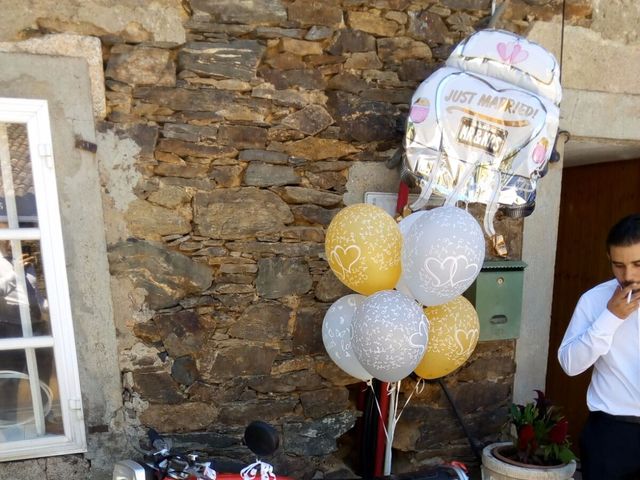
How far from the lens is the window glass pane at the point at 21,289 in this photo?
2318 mm

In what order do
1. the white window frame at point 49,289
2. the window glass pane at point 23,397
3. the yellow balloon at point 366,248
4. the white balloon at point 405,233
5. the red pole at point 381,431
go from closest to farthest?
the yellow balloon at point 366,248, the white balloon at point 405,233, the white window frame at point 49,289, the window glass pane at point 23,397, the red pole at point 381,431

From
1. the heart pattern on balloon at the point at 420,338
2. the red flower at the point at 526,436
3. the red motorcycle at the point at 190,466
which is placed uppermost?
the heart pattern on balloon at the point at 420,338

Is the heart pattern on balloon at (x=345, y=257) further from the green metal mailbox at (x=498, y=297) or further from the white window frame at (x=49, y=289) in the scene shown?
the white window frame at (x=49, y=289)

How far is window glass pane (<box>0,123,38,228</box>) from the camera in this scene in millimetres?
2258

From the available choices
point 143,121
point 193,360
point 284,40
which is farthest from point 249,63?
point 193,360

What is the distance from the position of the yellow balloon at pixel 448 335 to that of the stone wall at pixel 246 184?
73 cm

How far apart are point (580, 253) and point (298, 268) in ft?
9.18

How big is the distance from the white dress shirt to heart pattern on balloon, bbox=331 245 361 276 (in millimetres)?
1066

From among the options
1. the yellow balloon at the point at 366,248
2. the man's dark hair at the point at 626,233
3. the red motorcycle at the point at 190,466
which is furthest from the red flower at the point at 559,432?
the red motorcycle at the point at 190,466

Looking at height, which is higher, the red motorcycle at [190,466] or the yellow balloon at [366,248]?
the yellow balloon at [366,248]

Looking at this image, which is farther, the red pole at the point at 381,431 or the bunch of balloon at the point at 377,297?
the red pole at the point at 381,431

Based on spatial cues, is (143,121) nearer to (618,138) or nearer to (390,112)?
(390,112)

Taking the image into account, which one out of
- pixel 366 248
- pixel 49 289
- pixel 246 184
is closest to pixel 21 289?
pixel 49 289

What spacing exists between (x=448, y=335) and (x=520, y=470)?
3.23 feet
